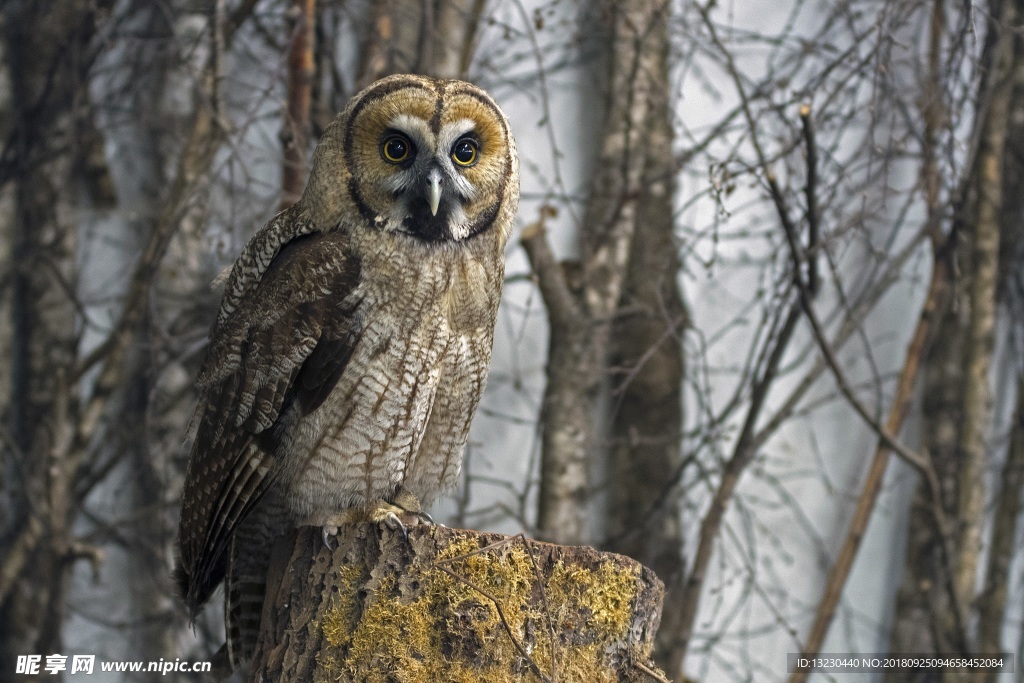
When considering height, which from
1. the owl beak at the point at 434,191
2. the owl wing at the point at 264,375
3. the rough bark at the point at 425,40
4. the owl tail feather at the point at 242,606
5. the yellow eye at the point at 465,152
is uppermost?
the rough bark at the point at 425,40

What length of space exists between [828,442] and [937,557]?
0.58m

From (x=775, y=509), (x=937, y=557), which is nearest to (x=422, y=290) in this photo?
(x=775, y=509)

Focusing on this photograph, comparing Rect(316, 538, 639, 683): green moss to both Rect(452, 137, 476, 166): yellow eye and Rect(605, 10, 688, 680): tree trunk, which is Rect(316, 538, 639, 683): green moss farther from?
Rect(605, 10, 688, 680): tree trunk

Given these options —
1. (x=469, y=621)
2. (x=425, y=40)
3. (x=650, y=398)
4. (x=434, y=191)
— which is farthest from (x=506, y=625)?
(x=650, y=398)

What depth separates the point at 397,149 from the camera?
75.4 inches

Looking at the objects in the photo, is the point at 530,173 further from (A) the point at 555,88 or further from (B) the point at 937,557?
(B) the point at 937,557

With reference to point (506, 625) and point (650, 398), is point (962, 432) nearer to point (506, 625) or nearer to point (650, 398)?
point (650, 398)

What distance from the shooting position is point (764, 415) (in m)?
3.82

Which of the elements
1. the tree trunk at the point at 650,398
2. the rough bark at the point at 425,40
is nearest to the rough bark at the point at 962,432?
the tree trunk at the point at 650,398

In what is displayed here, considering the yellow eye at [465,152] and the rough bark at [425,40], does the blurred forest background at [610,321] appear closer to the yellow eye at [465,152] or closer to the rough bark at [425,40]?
the rough bark at [425,40]

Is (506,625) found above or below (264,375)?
below

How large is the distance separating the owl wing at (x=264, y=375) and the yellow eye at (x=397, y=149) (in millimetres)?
187

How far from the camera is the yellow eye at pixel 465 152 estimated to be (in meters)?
1.92

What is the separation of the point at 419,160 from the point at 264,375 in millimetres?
527
